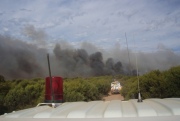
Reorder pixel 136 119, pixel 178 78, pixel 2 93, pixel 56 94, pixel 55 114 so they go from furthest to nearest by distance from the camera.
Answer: pixel 2 93 < pixel 178 78 < pixel 56 94 < pixel 55 114 < pixel 136 119

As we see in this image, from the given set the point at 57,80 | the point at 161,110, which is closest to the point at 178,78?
the point at 57,80

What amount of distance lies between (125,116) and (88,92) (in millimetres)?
32637

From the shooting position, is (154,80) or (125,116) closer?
(125,116)

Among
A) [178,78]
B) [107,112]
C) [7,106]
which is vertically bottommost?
[7,106]

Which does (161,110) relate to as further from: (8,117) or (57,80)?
(57,80)

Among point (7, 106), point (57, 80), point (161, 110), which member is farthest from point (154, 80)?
point (161, 110)

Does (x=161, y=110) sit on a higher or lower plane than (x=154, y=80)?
higher

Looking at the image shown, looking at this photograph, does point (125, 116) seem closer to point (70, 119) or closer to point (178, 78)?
point (70, 119)

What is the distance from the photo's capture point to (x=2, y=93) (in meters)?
35.3

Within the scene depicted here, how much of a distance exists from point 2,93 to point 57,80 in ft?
99.9

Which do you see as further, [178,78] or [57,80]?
[178,78]

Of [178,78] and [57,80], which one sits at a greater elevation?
[57,80]

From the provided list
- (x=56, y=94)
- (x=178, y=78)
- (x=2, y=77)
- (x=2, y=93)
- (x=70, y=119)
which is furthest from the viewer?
(x=2, y=77)

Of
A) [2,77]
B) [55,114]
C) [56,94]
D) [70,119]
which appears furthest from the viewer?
[2,77]
